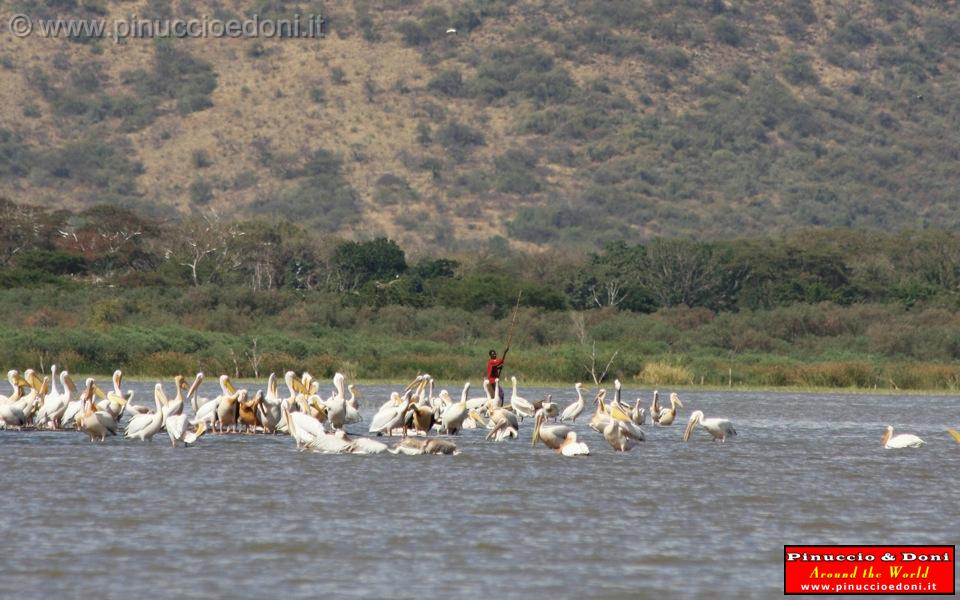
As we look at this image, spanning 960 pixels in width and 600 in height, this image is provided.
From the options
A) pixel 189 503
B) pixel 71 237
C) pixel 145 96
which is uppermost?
pixel 145 96

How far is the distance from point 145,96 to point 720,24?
117 feet

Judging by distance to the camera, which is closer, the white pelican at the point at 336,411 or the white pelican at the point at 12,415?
the white pelican at the point at 12,415

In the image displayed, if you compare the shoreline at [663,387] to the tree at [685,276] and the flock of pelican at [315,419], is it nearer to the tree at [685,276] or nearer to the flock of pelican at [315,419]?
the flock of pelican at [315,419]

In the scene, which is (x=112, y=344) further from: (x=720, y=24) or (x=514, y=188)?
(x=720, y=24)

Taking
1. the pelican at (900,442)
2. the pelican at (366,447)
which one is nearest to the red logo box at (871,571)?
the pelican at (366,447)

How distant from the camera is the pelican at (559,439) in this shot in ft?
70.1

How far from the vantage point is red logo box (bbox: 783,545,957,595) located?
487 inches

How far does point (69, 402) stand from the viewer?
79.6 feet

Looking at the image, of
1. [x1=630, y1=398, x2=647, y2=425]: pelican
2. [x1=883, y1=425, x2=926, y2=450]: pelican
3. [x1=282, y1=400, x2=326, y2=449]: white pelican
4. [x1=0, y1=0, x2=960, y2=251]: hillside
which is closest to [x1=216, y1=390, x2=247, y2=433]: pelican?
[x1=282, y1=400, x2=326, y2=449]: white pelican

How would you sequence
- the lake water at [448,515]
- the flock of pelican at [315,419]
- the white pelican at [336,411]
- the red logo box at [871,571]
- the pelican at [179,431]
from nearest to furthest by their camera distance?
the red logo box at [871,571] → the lake water at [448,515] → the flock of pelican at [315,419] → the pelican at [179,431] → the white pelican at [336,411]

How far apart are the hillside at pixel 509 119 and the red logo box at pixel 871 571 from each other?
7639 cm

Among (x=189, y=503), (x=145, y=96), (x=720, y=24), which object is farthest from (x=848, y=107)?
(x=189, y=503)

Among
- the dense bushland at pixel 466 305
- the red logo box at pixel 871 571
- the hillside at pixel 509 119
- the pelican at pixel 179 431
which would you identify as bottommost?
the red logo box at pixel 871 571

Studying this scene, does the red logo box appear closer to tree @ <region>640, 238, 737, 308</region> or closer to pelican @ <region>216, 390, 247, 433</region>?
pelican @ <region>216, 390, 247, 433</region>
